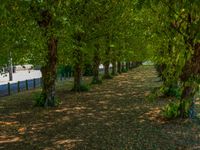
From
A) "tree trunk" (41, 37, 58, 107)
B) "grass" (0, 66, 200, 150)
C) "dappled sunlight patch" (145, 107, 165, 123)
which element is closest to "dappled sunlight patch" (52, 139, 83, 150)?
"grass" (0, 66, 200, 150)

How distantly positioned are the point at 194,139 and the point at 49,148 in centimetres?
552

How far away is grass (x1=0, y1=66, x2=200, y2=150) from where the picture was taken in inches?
573

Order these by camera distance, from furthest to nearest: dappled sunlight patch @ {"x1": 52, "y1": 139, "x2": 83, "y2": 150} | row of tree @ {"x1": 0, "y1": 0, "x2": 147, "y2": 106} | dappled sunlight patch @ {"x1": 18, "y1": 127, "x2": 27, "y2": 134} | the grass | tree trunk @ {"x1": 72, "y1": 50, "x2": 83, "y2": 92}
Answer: tree trunk @ {"x1": 72, "y1": 50, "x2": 83, "y2": 92} < row of tree @ {"x1": 0, "y1": 0, "x2": 147, "y2": 106} < dappled sunlight patch @ {"x1": 18, "y1": 127, "x2": 27, "y2": 134} < the grass < dappled sunlight patch @ {"x1": 52, "y1": 139, "x2": 83, "y2": 150}

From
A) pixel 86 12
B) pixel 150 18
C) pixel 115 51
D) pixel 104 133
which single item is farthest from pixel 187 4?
pixel 115 51

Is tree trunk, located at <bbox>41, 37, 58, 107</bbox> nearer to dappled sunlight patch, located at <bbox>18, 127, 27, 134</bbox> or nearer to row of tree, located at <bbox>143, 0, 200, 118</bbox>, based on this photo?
dappled sunlight patch, located at <bbox>18, 127, 27, 134</bbox>

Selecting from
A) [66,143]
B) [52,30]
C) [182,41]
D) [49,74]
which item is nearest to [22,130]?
[66,143]

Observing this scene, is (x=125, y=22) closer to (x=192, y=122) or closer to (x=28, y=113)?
(x=28, y=113)

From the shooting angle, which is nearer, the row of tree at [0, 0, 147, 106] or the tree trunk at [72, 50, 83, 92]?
the row of tree at [0, 0, 147, 106]

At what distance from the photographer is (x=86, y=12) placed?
2916cm

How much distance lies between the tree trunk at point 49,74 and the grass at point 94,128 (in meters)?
0.79

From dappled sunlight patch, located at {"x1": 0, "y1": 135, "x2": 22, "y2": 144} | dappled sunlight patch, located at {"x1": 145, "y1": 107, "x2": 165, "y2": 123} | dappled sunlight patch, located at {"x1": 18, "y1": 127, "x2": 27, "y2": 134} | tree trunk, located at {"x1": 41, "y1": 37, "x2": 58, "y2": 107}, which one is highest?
tree trunk, located at {"x1": 41, "y1": 37, "x2": 58, "y2": 107}

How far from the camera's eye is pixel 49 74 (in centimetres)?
2381

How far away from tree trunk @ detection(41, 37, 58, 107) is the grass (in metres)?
0.79

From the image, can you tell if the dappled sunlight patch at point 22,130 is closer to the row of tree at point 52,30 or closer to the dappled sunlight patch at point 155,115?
the row of tree at point 52,30
